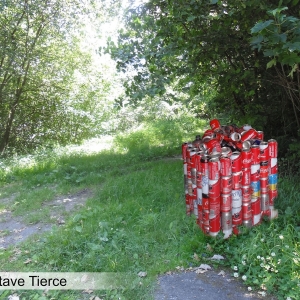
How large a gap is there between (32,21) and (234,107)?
7542 mm

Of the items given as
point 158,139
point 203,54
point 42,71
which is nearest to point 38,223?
point 203,54

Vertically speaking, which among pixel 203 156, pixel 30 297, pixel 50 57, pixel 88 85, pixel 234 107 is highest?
pixel 50 57


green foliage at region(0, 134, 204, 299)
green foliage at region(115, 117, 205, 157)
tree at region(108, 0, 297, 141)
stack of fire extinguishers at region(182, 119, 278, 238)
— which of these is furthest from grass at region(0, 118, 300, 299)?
green foliage at region(115, 117, 205, 157)

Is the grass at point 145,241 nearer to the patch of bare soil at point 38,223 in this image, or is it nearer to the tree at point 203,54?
the patch of bare soil at point 38,223

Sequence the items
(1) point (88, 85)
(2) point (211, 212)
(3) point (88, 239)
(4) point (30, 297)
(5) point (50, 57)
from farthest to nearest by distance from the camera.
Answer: (1) point (88, 85), (5) point (50, 57), (3) point (88, 239), (2) point (211, 212), (4) point (30, 297)

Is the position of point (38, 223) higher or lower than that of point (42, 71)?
lower


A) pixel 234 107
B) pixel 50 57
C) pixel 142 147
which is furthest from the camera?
pixel 50 57

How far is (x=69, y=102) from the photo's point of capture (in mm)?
13289

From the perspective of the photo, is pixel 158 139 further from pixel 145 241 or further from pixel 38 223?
pixel 145 241

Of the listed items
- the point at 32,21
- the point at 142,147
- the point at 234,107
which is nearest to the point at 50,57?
the point at 32,21

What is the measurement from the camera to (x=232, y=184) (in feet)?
10.4

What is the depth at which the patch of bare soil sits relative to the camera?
3.82 metres

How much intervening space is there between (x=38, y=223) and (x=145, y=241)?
1643 millimetres

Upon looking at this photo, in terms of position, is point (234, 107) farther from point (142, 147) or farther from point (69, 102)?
point (69, 102)
